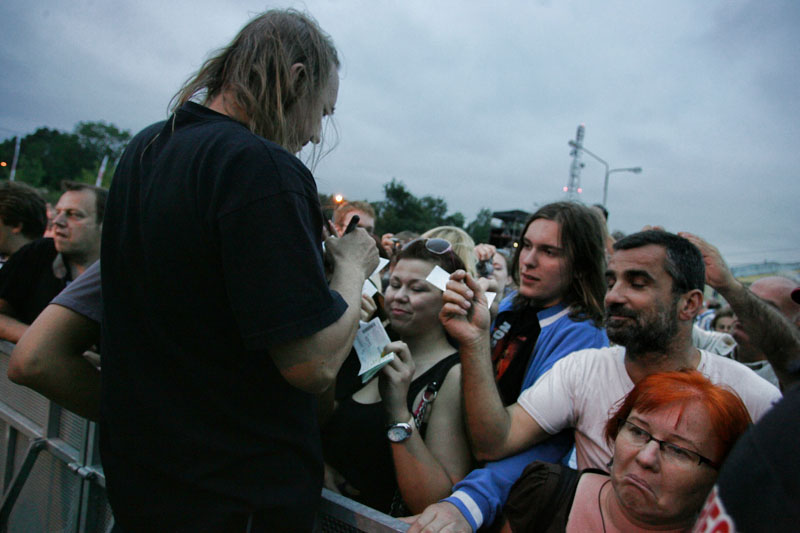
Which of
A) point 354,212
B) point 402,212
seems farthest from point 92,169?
point 354,212

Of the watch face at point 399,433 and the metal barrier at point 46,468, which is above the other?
the watch face at point 399,433

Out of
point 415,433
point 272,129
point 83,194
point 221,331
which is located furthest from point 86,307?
point 83,194

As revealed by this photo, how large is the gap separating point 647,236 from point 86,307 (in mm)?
2238

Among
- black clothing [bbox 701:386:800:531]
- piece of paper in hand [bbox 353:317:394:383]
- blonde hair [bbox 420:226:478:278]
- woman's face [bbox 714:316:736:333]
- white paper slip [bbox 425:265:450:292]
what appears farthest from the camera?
woman's face [bbox 714:316:736:333]

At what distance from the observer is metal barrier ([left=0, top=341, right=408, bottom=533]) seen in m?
1.99

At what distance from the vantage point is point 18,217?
3559mm

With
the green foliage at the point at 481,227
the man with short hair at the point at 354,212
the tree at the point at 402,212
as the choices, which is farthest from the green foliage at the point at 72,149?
the man with short hair at the point at 354,212

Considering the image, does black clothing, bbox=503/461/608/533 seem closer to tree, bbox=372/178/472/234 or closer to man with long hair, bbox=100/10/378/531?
man with long hair, bbox=100/10/378/531

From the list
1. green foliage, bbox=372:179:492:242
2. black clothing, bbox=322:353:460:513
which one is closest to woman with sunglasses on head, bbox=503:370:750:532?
black clothing, bbox=322:353:460:513

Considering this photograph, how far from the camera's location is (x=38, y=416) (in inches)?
94.0

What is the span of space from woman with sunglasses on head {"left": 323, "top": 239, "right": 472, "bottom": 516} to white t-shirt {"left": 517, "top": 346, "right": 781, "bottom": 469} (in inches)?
13.7

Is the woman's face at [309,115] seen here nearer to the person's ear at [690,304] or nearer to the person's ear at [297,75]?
the person's ear at [297,75]

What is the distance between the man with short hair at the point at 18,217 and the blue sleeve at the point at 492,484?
380cm

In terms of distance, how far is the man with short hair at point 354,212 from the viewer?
535 cm
